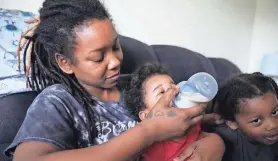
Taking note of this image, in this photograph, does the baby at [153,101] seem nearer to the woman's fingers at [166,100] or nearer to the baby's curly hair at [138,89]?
the baby's curly hair at [138,89]

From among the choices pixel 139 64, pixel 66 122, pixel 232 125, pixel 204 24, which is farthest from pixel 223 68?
pixel 66 122

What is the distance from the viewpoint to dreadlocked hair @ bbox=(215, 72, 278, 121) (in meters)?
1.08

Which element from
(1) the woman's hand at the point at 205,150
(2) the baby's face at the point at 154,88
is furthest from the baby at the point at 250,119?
(2) the baby's face at the point at 154,88

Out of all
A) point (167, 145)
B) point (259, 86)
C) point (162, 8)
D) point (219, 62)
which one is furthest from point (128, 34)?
point (167, 145)

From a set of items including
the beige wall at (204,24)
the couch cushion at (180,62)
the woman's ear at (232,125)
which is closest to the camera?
the woman's ear at (232,125)

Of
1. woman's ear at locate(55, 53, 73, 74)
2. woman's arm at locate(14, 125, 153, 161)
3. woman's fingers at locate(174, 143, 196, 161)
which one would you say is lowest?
woman's fingers at locate(174, 143, 196, 161)

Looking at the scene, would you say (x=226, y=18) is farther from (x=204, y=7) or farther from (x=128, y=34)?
(x=128, y=34)

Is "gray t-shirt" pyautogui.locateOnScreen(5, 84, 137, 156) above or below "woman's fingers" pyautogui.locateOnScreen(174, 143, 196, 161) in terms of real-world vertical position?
above

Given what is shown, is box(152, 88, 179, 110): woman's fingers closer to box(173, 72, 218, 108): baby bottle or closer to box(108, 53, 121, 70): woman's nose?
box(173, 72, 218, 108): baby bottle

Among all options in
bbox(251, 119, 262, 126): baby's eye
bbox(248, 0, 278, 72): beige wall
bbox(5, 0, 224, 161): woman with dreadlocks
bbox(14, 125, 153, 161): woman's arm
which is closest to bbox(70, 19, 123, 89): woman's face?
bbox(5, 0, 224, 161): woman with dreadlocks

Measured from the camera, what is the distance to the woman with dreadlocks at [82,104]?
0.66m

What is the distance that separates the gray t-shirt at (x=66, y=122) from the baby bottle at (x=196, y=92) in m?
0.20

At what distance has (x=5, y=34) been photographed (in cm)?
113

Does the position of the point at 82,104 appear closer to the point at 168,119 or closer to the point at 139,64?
the point at 168,119
